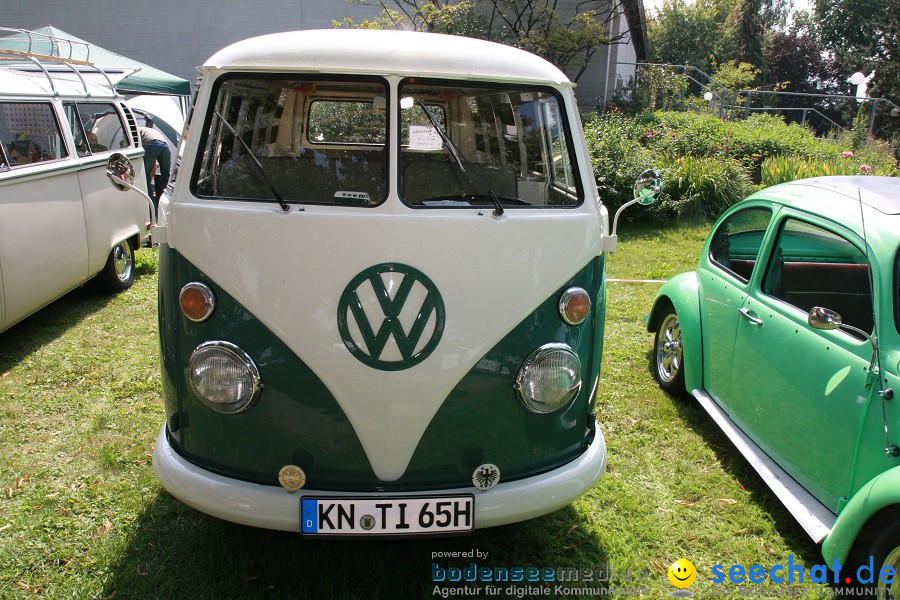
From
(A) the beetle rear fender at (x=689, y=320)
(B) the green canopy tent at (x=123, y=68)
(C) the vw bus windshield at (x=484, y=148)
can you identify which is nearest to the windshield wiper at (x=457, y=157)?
(C) the vw bus windshield at (x=484, y=148)

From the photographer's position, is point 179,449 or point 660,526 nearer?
point 179,449

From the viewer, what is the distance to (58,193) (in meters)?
5.53

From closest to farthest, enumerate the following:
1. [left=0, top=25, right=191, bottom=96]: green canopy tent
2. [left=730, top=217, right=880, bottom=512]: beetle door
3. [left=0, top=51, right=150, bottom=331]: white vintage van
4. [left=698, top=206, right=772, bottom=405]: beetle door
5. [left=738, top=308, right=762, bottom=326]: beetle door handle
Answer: [left=730, top=217, right=880, bottom=512]: beetle door
[left=738, top=308, right=762, bottom=326]: beetle door handle
[left=698, top=206, right=772, bottom=405]: beetle door
[left=0, top=51, right=150, bottom=331]: white vintage van
[left=0, top=25, right=191, bottom=96]: green canopy tent

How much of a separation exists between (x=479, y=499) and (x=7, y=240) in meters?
4.04

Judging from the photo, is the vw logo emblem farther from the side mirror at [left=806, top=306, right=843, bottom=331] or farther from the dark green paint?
the side mirror at [left=806, top=306, right=843, bottom=331]

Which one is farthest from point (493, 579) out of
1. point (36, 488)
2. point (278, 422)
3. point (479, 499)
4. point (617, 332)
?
point (617, 332)

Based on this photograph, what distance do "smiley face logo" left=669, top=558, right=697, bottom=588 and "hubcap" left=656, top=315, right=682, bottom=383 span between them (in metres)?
1.68

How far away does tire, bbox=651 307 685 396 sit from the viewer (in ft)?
15.1

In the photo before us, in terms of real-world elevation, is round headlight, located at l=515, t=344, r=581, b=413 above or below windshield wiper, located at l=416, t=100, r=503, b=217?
below

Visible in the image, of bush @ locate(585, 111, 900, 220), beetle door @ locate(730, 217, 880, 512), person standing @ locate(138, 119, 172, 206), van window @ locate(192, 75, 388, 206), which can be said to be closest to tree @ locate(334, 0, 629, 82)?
bush @ locate(585, 111, 900, 220)

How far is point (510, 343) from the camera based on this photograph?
2.61 m

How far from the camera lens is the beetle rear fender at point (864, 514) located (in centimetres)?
245

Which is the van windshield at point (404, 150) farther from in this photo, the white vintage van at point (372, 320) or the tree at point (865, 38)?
the tree at point (865, 38)

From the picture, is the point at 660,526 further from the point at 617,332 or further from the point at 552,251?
the point at 617,332
